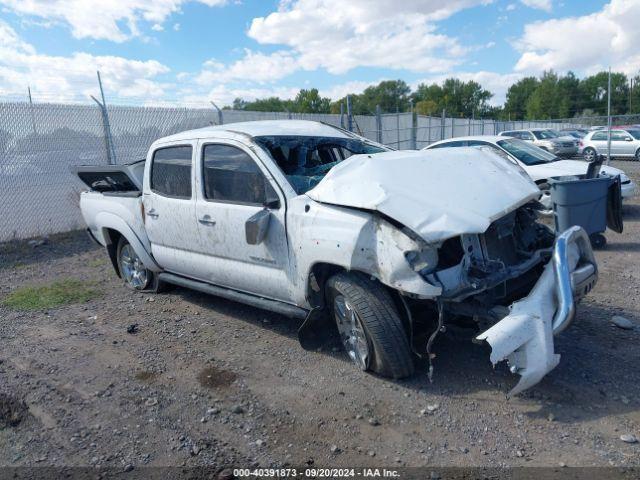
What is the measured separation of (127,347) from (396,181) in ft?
9.58

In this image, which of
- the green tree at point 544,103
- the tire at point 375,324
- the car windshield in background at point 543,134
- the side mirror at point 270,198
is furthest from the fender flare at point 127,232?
the green tree at point 544,103

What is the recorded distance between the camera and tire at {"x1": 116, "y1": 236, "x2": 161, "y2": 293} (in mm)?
6379

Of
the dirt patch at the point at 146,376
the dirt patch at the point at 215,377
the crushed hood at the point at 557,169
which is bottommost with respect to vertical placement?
the dirt patch at the point at 146,376

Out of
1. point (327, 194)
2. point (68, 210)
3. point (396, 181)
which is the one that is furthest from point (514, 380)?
point (68, 210)

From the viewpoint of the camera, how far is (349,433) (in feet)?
11.0

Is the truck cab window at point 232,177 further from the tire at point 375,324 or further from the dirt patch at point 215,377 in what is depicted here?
the dirt patch at point 215,377

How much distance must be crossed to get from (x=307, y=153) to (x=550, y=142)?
20.4 metres

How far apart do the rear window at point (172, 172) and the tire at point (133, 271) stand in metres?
1.15

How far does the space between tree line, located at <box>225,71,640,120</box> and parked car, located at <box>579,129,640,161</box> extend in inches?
951

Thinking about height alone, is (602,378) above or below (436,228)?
below

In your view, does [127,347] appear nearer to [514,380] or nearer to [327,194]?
[327,194]

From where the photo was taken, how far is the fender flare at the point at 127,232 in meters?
5.95

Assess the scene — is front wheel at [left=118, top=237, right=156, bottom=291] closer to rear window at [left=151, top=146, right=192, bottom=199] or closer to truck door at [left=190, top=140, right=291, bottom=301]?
rear window at [left=151, top=146, right=192, bottom=199]

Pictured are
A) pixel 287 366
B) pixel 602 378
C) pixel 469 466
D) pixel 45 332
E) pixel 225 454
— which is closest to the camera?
pixel 469 466
